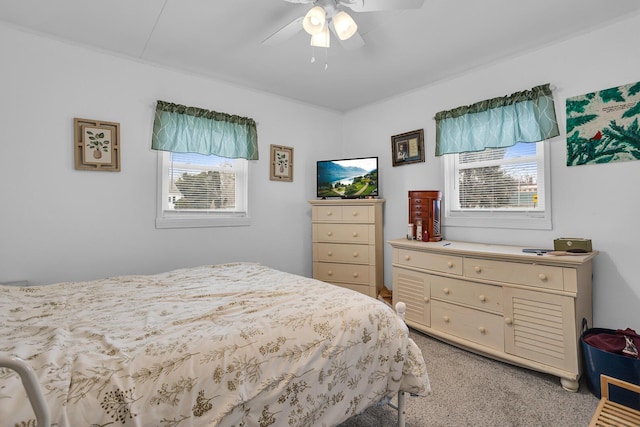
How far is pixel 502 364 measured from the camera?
230cm

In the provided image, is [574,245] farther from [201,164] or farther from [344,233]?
[201,164]

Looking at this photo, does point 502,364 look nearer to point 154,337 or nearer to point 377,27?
point 154,337

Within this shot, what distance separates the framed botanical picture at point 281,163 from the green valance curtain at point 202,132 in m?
0.27

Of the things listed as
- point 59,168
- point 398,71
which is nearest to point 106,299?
point 59,168

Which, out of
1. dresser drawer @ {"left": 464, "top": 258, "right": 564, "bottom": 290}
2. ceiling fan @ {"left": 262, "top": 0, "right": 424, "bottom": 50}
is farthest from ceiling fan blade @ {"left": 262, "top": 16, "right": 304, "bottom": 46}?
dresser drawer @ {"left": 464, "top": 258, "right": 564, "bottom": 290}

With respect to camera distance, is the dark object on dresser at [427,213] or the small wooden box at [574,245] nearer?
the small wooden box at [574,245]

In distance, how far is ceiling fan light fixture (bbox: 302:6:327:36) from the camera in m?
1.71

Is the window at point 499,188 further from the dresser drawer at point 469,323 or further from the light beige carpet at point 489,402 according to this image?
the light beige carpet at point 489,402

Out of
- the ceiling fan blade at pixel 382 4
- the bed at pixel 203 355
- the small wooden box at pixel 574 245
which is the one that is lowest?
the bed at pixel 203 355

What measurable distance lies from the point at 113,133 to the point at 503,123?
3.38m

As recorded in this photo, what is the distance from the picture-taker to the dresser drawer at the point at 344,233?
133 inches

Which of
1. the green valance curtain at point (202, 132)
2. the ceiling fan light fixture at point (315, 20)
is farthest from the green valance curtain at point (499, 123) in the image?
the green valance curtain at point (202, 132)

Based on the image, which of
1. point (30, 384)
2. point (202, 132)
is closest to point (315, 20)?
point (202, 132)

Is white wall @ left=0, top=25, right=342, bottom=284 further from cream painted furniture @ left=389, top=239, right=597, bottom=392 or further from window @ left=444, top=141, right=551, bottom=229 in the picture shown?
window @ left=444, top=141, right=551, bottom=229
